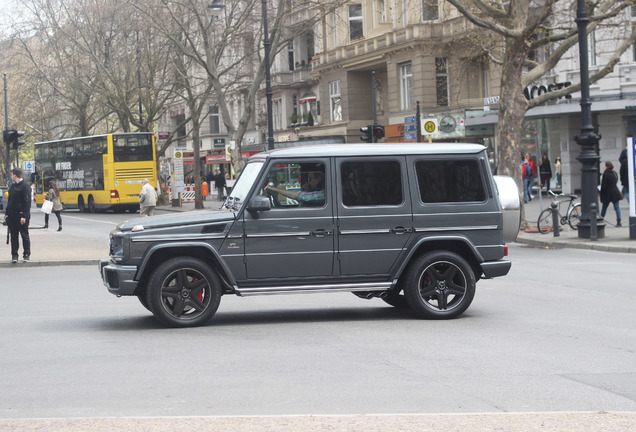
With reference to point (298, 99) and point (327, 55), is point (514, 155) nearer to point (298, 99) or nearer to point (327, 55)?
point (327, 55)

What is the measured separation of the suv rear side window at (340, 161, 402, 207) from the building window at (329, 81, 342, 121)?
49.1 m

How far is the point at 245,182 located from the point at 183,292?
1358 mm

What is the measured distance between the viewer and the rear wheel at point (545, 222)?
85.8 feet

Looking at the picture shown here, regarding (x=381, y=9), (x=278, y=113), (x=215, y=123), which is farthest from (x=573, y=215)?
(x=215, y=123)

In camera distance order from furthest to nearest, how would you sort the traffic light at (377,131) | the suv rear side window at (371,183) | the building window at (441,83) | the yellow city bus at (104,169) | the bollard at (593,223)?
the yellow city bus at (104,169), the building window at (441,83), the traffic light at (377,131), the bollard at (593,223), the suv rear side window at (371,183)

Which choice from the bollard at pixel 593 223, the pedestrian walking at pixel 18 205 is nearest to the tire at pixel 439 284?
the pedestrian walking at pixel 18 205

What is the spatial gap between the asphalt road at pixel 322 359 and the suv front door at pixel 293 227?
0.64 metres

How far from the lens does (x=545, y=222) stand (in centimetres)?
2755

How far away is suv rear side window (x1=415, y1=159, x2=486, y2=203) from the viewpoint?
10781 millimetres

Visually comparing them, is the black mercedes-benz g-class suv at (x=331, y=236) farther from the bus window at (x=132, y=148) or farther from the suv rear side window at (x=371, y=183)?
the bus window at (x=132, y=148)

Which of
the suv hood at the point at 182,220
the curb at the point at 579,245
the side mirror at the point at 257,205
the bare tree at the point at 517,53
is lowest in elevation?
the curb at the point at 579,245

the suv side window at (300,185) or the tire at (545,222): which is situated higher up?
the suv side window at (300,185)

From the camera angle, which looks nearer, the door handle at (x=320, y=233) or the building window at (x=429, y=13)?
the door handle at (x=320, y=233)

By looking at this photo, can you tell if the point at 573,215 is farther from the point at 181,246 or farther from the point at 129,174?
the point at 129,174
